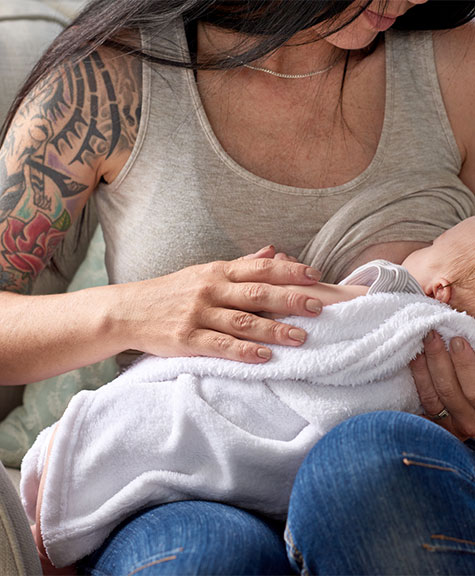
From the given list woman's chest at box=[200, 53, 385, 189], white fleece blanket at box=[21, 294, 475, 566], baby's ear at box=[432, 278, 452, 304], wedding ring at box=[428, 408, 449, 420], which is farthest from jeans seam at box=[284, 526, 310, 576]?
woman's chest at box=[200, 53, 385, 189]

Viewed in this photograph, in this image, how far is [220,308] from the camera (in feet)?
3.32

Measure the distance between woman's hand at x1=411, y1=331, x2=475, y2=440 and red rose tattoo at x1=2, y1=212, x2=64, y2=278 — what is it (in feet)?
2.12

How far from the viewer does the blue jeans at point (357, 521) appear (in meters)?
0.75

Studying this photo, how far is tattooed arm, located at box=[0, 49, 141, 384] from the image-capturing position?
112 centimetres

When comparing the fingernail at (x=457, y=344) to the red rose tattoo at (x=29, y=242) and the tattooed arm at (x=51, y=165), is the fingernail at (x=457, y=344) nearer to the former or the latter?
the tattooed arm at (x=51, y=165)

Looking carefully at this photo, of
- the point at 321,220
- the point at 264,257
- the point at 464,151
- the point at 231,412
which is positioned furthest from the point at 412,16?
the point at 231,412

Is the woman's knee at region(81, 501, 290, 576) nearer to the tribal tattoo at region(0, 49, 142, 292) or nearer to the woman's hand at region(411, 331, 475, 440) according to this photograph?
the woman's hand at region(411, 331, 475, 440)

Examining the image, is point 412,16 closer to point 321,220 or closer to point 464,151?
point 464,151

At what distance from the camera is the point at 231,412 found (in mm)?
914

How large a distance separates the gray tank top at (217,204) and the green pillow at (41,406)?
10.4 inches

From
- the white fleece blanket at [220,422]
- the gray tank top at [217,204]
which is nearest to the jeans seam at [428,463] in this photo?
the white fleece blanket at [220,422]

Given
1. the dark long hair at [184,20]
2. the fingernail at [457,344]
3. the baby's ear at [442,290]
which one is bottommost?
the fingernail at [457,344]

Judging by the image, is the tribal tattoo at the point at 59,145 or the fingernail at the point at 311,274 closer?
the fingernail at the point at 311,274

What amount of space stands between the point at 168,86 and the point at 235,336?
0.48 m
